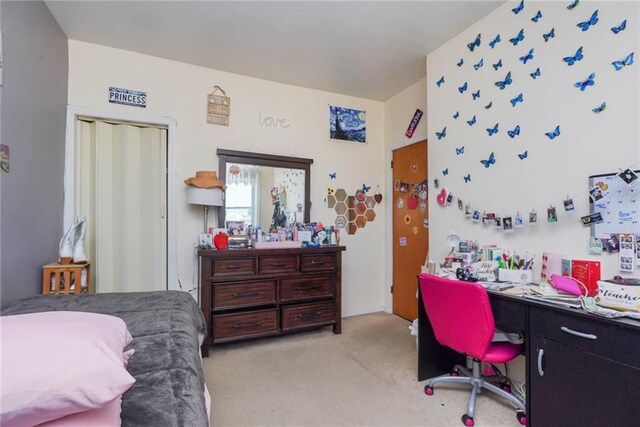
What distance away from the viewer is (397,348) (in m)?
2.76

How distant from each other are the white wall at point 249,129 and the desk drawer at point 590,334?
2.31 m

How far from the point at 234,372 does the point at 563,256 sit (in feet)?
7.42

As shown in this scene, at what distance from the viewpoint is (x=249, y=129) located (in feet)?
10.7

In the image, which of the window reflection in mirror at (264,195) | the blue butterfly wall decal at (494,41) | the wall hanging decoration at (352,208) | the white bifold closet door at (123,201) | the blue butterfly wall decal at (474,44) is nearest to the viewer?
the blue butterfly wall decal at (494,41)

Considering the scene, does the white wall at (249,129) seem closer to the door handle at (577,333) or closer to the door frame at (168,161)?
the door frame at (168,161)

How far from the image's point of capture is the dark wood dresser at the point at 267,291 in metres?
2.64

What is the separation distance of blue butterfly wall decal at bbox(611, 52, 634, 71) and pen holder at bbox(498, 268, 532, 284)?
1.17 metres

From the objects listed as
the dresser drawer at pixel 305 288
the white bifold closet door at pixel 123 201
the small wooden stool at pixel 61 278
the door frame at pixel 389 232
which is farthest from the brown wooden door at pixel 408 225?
the small wooden stool at pixel 61 278

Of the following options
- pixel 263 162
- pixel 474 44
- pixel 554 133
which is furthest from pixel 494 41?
pixel 263 162

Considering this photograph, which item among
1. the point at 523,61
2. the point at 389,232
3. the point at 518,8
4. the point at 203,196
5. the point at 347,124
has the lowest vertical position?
the point at 389,232

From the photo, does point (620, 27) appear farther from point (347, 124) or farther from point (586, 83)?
point (347, 124)

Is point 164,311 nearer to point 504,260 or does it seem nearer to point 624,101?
point 504,260

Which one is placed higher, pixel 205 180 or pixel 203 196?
pixel 205 180

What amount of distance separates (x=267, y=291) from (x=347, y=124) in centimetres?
211
